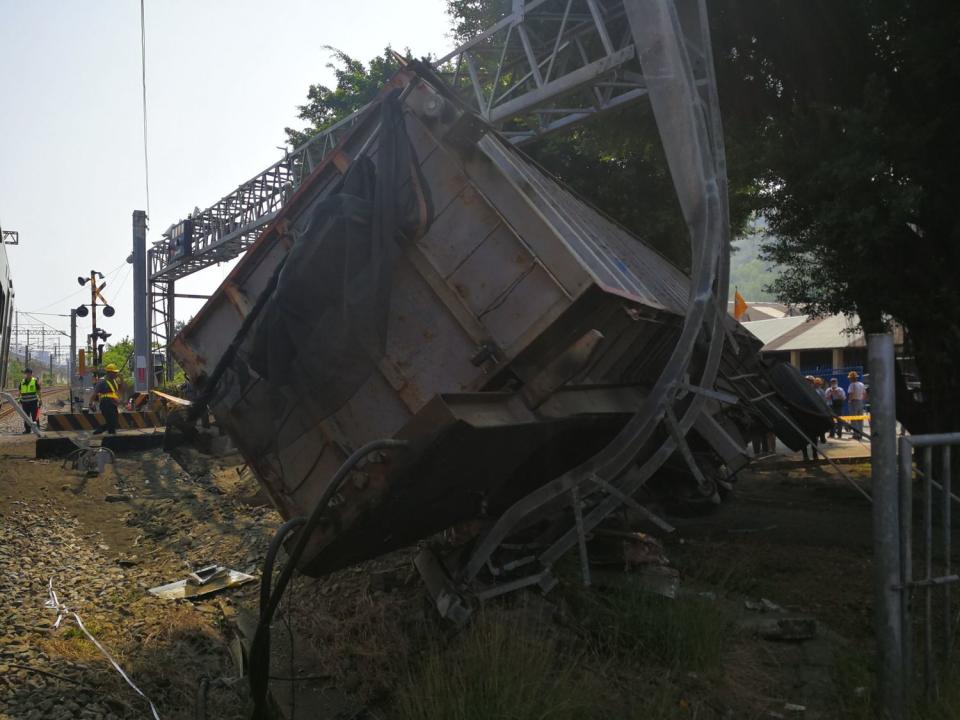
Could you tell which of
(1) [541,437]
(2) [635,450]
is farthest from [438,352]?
(2) [635,450]

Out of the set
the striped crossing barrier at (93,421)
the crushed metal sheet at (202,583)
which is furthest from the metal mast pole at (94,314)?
the crushed metal sheet at (202,583)

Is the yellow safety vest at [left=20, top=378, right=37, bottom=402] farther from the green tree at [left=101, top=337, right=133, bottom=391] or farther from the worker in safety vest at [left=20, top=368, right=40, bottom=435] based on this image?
the green tree at [left=101, top=337, right=133, bottom=391]

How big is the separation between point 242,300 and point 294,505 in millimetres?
1257

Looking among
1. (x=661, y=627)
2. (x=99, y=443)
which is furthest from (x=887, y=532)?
(x=99, y=443)

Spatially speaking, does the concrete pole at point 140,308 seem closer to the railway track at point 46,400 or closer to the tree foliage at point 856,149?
the railway track at point 46,400

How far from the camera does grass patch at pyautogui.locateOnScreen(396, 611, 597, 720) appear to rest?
2.78 m

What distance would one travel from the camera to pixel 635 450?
3.66m

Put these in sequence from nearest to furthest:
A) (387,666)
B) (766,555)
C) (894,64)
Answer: (387,666) < (766,555) < (894,64)

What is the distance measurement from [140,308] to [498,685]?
66.9 ft

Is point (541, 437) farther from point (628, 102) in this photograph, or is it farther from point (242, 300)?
point (628, 102)

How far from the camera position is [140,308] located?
2050 cm

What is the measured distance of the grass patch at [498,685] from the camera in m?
2.78

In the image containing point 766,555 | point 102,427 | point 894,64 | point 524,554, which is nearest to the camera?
point 524,554

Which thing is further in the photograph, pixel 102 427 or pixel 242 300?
pixel 102 427
